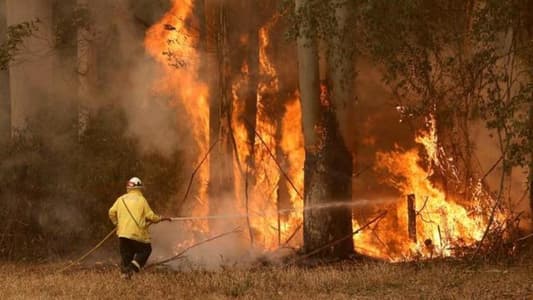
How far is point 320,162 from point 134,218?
139 inches

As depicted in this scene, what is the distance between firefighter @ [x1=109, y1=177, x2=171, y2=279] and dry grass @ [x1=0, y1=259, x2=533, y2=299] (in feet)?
0.82

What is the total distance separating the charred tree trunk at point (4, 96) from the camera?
60.0ft

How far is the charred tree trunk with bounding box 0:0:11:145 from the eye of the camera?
18295mm

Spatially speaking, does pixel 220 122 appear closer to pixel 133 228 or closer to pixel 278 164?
pixel 278 164

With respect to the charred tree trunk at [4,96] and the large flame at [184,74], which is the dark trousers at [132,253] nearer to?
the large flame at [184,74]

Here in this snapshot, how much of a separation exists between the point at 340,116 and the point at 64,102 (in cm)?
762

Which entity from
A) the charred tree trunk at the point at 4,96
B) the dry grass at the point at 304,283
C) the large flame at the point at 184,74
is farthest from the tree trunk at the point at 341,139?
the charred tree trunk at the point at 4,96

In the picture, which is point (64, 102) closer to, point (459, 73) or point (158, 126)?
point (158, 126)

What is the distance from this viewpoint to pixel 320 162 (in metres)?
13.6

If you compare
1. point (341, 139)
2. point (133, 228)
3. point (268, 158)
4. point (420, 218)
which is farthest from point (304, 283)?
point (268, 158)

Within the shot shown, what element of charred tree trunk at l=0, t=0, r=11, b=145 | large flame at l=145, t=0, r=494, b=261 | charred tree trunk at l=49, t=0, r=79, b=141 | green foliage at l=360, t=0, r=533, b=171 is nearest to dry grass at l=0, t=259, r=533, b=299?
green foliage at l=360, t=0, r=533, b=171

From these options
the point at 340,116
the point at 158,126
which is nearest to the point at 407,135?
the point at 340,116

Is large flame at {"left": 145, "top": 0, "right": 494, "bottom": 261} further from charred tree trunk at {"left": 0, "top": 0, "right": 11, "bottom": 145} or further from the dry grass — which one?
charred tree trunk at {"left": 0, "top": 0, "right": 11, "bottom": 145}

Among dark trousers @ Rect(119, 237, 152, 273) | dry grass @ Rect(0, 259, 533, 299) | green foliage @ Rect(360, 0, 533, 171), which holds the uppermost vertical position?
green foliage @ Rect(360, 0, 533, 171)
